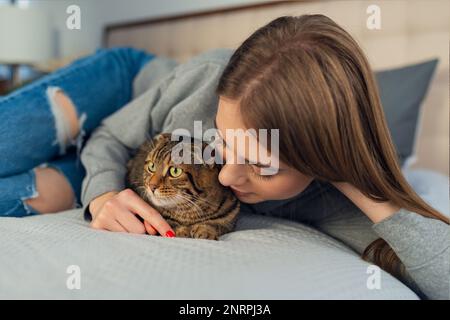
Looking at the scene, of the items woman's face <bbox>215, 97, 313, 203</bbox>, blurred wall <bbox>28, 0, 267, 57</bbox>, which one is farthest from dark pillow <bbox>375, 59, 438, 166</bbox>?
blurred wall <bbox>28, 0, 267, 57</bbox>

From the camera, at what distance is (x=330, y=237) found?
94 cm

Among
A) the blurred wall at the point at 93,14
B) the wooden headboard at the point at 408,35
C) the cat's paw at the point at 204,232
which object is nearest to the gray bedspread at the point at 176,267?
the cat's paw at the point at 204,232

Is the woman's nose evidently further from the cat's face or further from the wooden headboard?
the wooden headboard

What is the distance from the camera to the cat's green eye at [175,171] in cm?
90

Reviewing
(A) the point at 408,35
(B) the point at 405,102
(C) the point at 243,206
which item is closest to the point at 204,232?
(C) the point at 243,206

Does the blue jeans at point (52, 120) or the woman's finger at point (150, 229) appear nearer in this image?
the woman's finger at point (150, 229)

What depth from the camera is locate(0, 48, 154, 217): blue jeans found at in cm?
108

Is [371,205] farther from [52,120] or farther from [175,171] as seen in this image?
[52,120]

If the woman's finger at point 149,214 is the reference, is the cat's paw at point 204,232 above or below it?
below

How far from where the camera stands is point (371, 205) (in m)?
0.81

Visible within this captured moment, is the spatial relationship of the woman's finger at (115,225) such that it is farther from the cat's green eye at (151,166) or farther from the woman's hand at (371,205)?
the woman's hand at (371,205)

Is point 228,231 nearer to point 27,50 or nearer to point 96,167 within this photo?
point 96,167

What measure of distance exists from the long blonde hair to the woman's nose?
0.29 ft

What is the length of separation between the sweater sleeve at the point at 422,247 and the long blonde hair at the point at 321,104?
0.03m
